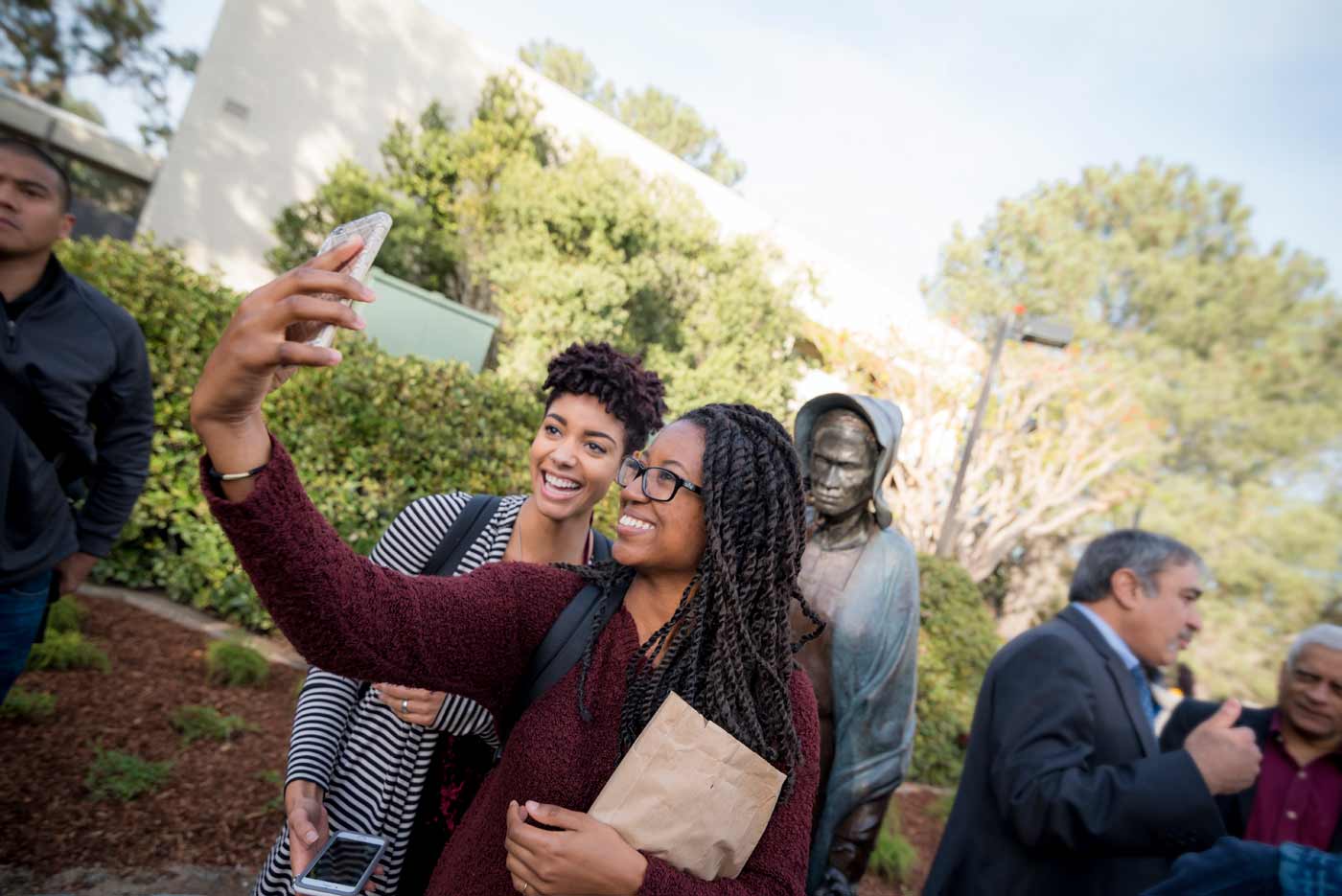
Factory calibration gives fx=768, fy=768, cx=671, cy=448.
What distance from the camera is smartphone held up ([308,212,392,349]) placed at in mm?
1047

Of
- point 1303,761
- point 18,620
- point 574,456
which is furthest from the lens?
point 1303,761

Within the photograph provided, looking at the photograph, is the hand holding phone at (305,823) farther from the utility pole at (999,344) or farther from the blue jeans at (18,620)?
the utility pole at (999,344)

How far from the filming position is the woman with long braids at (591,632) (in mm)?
1040

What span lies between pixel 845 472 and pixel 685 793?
1.44m

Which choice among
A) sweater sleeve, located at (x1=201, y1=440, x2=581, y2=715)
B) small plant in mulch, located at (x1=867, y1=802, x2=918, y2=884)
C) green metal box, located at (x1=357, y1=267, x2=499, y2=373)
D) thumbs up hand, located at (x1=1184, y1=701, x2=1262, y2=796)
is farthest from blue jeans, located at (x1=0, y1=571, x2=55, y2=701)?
green metal box, located at (x1=357, y1=267, x2=499, y2=373)

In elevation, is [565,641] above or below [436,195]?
below

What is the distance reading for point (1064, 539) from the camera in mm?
18000

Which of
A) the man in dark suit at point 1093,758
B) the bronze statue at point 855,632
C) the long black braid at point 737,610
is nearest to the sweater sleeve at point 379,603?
the long black braid at point 737,610

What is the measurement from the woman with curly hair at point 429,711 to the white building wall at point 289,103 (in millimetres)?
10273

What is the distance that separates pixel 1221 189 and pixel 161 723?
3375 centimetres

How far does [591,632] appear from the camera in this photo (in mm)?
1559

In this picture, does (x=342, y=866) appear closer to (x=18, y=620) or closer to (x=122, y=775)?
(x=18, y=620)

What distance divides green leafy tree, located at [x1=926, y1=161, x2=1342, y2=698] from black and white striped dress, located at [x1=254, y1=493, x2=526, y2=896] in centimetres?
2476

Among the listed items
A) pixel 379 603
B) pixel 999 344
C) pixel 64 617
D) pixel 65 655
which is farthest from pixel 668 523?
pixel 999 344
